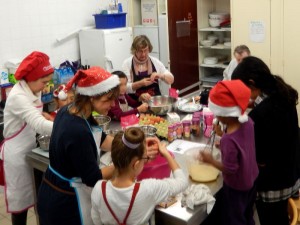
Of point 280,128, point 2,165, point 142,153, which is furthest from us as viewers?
point 2,165

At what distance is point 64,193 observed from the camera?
5.83 ft

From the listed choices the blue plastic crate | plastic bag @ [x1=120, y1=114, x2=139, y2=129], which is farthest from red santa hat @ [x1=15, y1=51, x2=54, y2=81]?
the blue plastic crate

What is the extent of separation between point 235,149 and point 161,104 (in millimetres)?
1371

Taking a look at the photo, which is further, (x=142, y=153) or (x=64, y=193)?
(x=64, y=193)

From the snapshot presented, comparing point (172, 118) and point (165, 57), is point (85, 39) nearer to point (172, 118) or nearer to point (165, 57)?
point (165, 57)

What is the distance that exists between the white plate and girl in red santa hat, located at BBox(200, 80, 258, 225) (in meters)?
1.09

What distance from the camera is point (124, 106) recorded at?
9.67 ft

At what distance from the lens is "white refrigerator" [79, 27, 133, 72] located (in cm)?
436

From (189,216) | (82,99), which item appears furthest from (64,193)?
(189,216)

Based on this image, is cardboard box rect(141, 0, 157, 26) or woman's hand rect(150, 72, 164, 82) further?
cardboard box rect(141, 0, 157, 26)

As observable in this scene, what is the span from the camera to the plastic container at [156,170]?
176 centimetres

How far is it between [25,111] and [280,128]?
1469 mm

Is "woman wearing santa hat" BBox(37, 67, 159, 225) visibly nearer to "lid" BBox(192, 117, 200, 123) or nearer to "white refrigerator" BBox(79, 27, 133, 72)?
"lid" BBox(192, 117, 200, 123)

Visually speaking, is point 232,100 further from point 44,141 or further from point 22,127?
point 22,127
